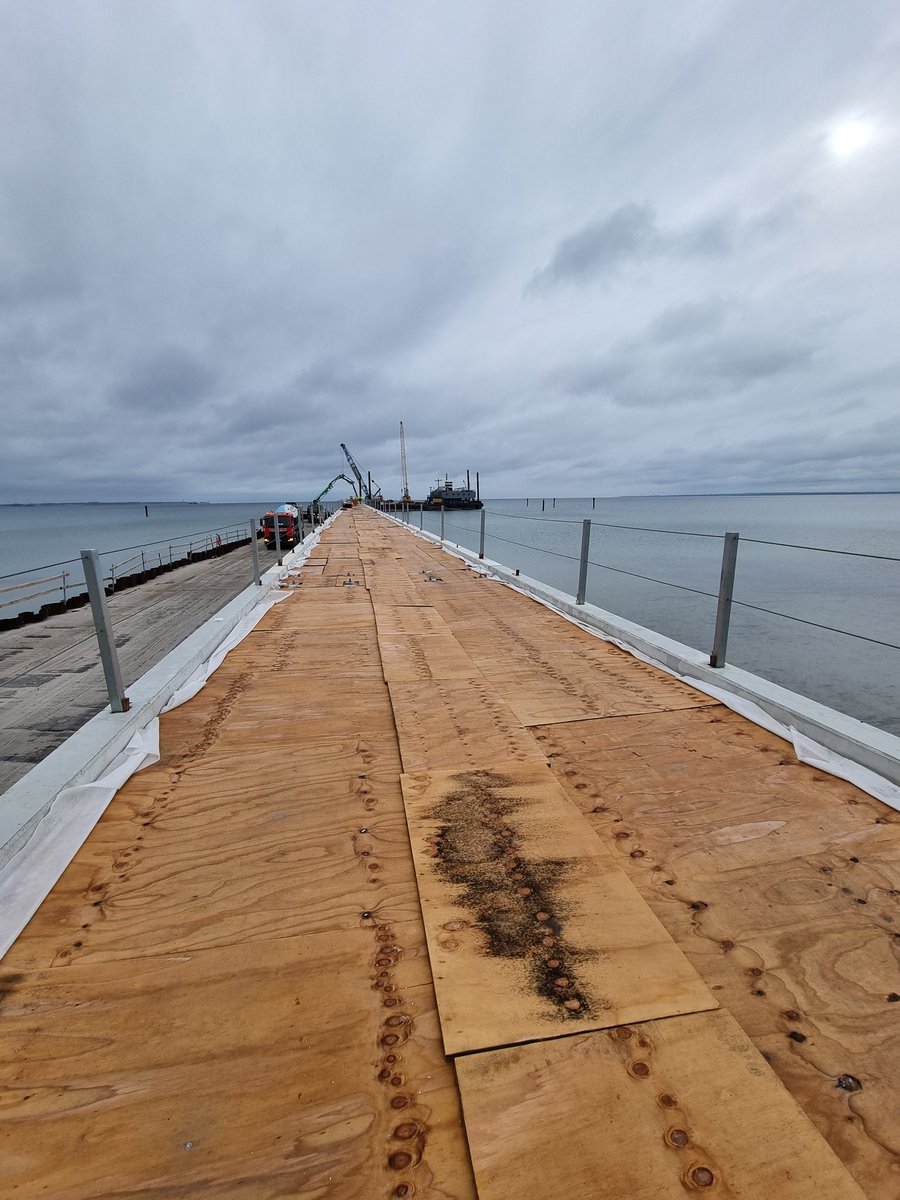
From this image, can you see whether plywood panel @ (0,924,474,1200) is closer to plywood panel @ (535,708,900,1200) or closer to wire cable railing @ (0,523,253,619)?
plywood panel @ (535,708,900,1200)

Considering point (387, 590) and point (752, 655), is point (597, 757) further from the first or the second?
point (752, 655)

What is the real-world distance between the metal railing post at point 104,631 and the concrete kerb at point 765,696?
362 cm

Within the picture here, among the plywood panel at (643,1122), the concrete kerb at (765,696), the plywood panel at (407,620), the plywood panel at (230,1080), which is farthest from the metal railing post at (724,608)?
the plywood panel at (230,1080)

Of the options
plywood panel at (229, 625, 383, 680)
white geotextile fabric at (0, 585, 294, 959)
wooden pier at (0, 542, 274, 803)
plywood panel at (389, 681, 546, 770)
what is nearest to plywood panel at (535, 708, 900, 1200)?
plywood panel at (389, 681, 546, 770)

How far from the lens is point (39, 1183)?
1081mm

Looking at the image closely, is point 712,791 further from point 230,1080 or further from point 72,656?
point 72,656

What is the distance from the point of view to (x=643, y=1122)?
1175 millimetres

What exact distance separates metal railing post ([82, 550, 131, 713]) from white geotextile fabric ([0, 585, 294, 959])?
0.23 metres

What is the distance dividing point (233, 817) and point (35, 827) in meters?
0.72

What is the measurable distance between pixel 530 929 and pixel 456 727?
4.76 ft

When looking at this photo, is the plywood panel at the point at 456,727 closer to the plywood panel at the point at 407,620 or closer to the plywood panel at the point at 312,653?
the plywood panel at the point at 312,653

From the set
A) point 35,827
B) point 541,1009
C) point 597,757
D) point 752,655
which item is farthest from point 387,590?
point 752,655

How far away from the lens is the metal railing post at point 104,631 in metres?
2.78

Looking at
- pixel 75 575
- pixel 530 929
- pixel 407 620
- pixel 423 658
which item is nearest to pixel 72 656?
pixel 407 620
